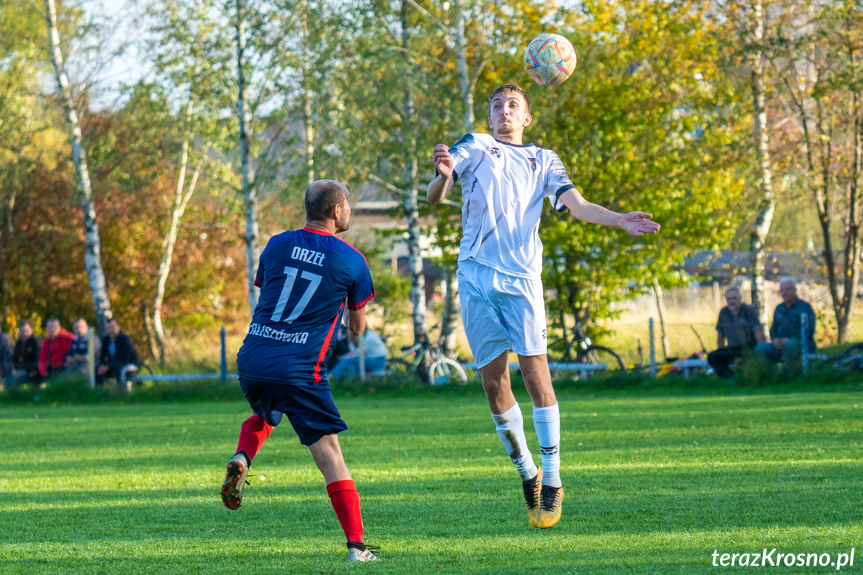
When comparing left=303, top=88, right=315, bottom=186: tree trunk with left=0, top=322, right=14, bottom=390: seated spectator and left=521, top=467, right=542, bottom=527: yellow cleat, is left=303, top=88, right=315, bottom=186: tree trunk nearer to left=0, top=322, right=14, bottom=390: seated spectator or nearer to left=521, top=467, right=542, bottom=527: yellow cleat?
left=0, top=322, right=14, bottom=390: seated spectator

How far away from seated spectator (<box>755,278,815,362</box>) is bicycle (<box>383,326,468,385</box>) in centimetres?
548

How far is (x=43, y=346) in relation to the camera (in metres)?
19.2

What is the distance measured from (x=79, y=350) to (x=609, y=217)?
1644cm

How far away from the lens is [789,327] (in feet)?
49.0

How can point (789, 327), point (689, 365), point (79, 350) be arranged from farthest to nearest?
point (79, 350) → point (689, 365) → point (789, 327)

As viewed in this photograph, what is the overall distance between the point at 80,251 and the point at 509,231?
25.0m

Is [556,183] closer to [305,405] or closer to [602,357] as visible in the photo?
[305,405]

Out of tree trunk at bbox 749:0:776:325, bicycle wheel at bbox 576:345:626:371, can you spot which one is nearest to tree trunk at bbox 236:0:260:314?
bicycle wheel at bbox 576:345:626:371

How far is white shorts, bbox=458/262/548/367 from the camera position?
5289 mm

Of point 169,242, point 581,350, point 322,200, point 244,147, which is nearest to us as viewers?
point 322,200

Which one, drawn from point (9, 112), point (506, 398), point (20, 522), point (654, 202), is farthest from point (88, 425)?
point (9, 112)

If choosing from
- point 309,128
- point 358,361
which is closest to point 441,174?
point 358,361

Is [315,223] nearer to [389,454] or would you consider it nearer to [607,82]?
[389,454]

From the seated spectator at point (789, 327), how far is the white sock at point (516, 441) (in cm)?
A: 1055
